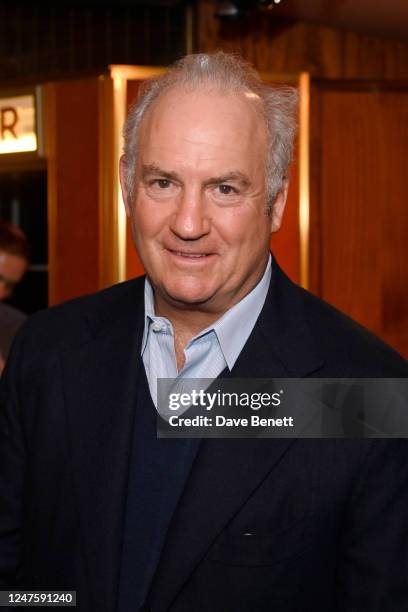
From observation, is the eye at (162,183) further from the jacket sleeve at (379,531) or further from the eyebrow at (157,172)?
the jacket sleeve at (379,531)

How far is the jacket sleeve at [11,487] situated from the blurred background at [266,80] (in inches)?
63.7

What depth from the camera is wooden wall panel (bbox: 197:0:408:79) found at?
4.16 metres

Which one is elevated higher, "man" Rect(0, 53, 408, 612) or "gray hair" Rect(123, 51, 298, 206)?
"gray hair" Rect(123, 51, 298, 206)

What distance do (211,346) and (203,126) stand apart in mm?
274

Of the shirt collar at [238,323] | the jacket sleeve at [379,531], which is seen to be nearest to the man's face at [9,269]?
the shirt collar at [238,323]

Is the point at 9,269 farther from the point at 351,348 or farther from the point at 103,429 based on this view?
the point at 351,348

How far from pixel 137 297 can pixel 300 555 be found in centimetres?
43

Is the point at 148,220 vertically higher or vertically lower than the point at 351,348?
higher

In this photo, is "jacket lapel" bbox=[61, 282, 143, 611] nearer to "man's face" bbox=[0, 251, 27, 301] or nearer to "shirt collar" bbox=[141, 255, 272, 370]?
"shirt collar" bbox=[141, 255, 272, 370]

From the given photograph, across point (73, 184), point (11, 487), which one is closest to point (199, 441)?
point (11, 487)

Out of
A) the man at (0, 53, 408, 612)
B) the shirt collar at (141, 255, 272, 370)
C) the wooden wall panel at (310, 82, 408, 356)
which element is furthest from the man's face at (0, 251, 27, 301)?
the shirt collar at (141, 255, 272, 370)

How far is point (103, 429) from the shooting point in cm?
104

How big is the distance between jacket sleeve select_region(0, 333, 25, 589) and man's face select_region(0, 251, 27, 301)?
1678mm

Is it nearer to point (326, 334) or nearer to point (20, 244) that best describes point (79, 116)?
point (20, 244)
